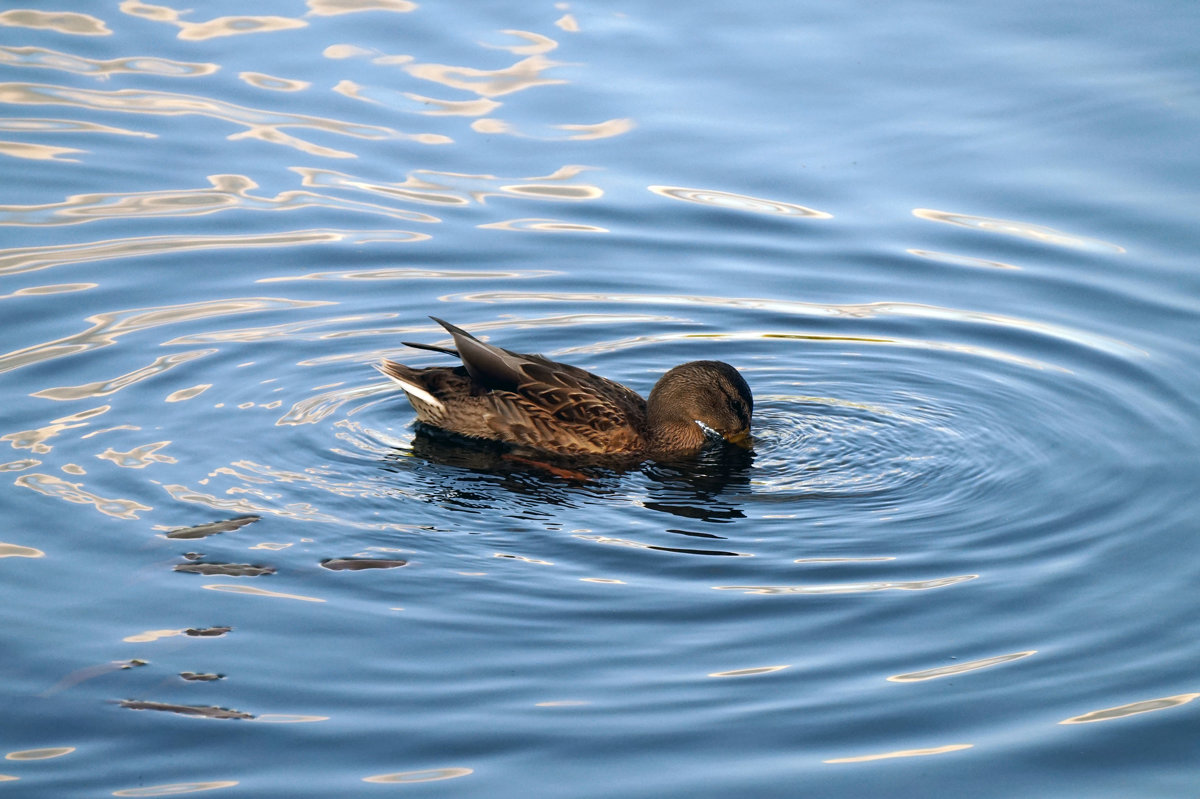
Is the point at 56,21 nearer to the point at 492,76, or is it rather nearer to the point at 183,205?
the point at 183,205

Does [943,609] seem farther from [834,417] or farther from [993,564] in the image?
[834,417]

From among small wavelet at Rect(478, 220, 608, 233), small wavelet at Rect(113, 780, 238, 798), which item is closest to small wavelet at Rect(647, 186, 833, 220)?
Result: small wavelet at Rect(478, 220, 608, 233)

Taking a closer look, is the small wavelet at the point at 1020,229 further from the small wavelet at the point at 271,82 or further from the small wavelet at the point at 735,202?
the small wavelet at the point at 271,82

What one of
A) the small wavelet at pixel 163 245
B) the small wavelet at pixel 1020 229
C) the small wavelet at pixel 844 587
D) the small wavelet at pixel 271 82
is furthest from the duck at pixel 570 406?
the small wavelet at pixel 271 82

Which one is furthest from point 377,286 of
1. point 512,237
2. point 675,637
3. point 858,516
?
point 675,637

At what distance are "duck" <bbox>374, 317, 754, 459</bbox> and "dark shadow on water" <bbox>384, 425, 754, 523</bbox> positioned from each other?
92 millimetres

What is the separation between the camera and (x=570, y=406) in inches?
387

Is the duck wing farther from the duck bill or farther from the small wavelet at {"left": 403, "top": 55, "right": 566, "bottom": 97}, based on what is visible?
the small wavelet at {"left": 403, "top": 55, "right": 566, "bottom": 97}

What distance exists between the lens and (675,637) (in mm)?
7012

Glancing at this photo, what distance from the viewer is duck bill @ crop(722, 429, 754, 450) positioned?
9875 millimetres

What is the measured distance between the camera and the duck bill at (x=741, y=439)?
389 inches

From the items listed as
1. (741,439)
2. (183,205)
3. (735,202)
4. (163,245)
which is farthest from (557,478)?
(183,205)

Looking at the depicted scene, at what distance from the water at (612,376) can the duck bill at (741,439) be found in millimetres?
294

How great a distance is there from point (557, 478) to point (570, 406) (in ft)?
1.98
